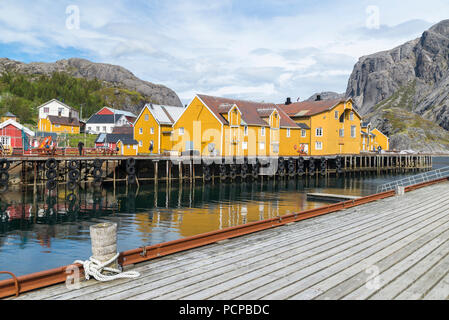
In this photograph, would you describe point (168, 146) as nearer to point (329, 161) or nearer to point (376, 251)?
point (329, 161)

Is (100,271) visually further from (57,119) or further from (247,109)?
(57,119)

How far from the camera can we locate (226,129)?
51500 millimetres

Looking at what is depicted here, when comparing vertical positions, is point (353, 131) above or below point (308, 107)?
below

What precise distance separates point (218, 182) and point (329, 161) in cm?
2861

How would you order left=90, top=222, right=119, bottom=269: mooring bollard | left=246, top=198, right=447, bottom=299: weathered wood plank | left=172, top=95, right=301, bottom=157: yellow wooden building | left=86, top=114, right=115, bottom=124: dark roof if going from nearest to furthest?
left=246, top=198, right=447, bottom=299: weathered wood plank → left=90, top=222, right=119, bottom=269: mooring bollard → left=172, top=95, right=301, bottom=157: yellow wooden building → left=86, top=114, right=115, bottom=124: dark roof

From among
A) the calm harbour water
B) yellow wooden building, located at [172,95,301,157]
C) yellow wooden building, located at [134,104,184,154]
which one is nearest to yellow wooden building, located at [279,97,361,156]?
yellow wooden building, located at [172,95,301,157]

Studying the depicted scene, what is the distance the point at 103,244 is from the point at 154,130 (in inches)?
2110

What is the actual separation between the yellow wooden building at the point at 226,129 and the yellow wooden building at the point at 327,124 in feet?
18.4

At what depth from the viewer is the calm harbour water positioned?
54.6 ft

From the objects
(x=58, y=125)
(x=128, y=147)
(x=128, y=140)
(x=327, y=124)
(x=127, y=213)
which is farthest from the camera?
(x=58, y=125)

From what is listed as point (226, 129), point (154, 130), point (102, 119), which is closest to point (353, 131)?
point (226, 129)

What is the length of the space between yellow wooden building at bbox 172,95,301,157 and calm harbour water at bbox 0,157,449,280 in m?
11.4

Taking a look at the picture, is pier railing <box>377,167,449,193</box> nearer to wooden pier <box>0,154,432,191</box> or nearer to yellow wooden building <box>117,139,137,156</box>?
wooden pier <box>0,154,432,191</box>

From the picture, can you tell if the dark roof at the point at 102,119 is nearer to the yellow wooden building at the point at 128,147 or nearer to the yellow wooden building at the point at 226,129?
the yellow wooden building at the point at 128,147
